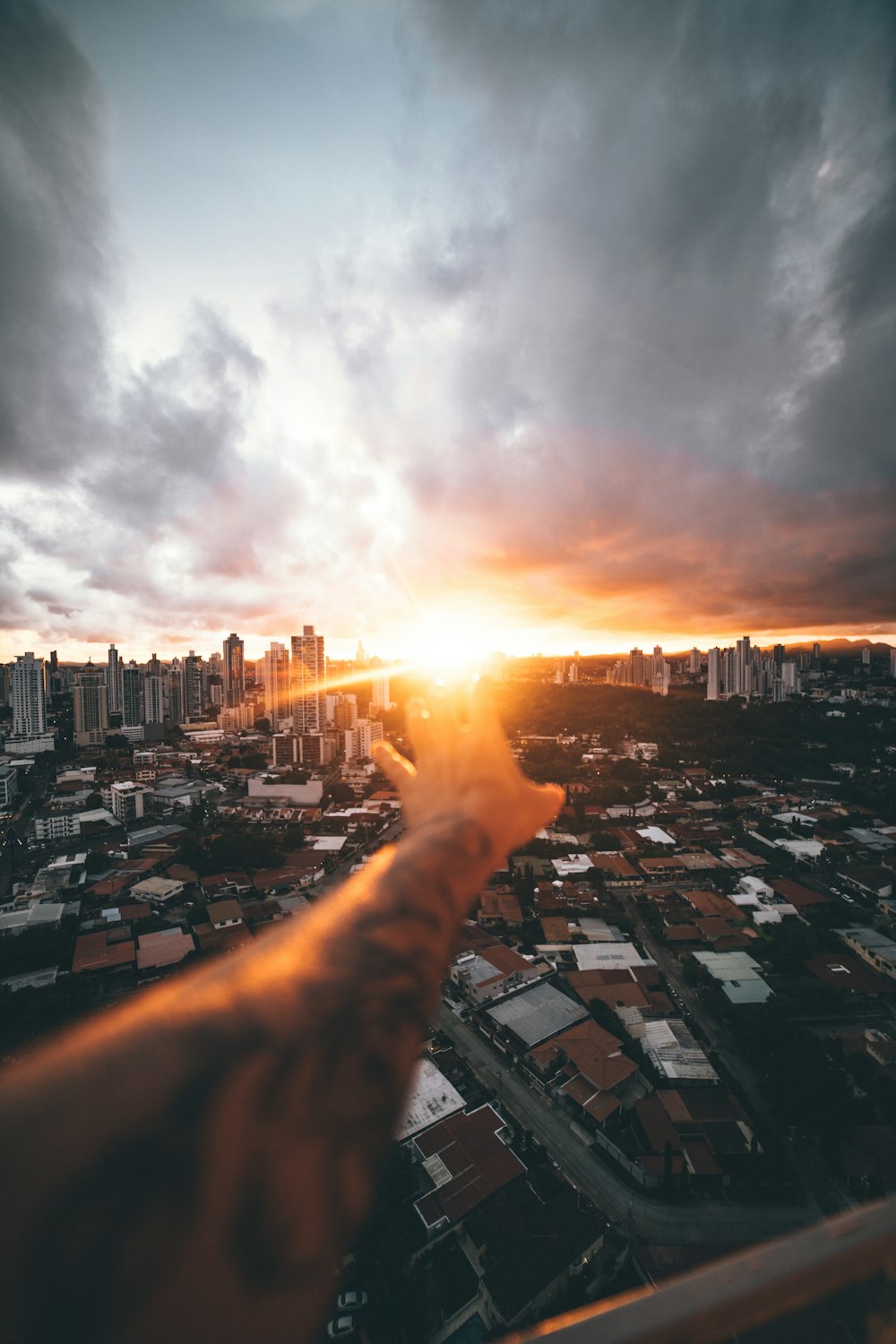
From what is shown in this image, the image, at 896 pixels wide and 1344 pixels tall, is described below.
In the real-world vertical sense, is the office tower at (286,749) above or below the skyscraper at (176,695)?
below

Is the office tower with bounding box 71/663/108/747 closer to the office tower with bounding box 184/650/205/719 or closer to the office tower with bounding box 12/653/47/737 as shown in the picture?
the office tower with bounding box 12/653/47/737

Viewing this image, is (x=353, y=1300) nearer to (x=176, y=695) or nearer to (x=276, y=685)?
(x=276, y=685)

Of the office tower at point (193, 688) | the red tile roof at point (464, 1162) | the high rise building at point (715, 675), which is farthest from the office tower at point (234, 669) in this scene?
the red tile roof at point (464, 1162)

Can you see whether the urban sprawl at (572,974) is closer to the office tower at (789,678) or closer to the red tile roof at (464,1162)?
the red tile roof at (464,1162)

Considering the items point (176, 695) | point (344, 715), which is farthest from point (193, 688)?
point (344, 715)

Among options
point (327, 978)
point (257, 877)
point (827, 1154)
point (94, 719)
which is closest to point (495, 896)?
point (257, 877)

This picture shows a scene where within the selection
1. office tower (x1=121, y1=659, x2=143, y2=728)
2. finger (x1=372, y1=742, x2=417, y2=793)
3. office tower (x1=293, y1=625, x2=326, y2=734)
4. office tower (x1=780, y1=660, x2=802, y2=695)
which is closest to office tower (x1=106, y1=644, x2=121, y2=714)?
office tower (x1=121, y1=659, x2=143, y2=728)
